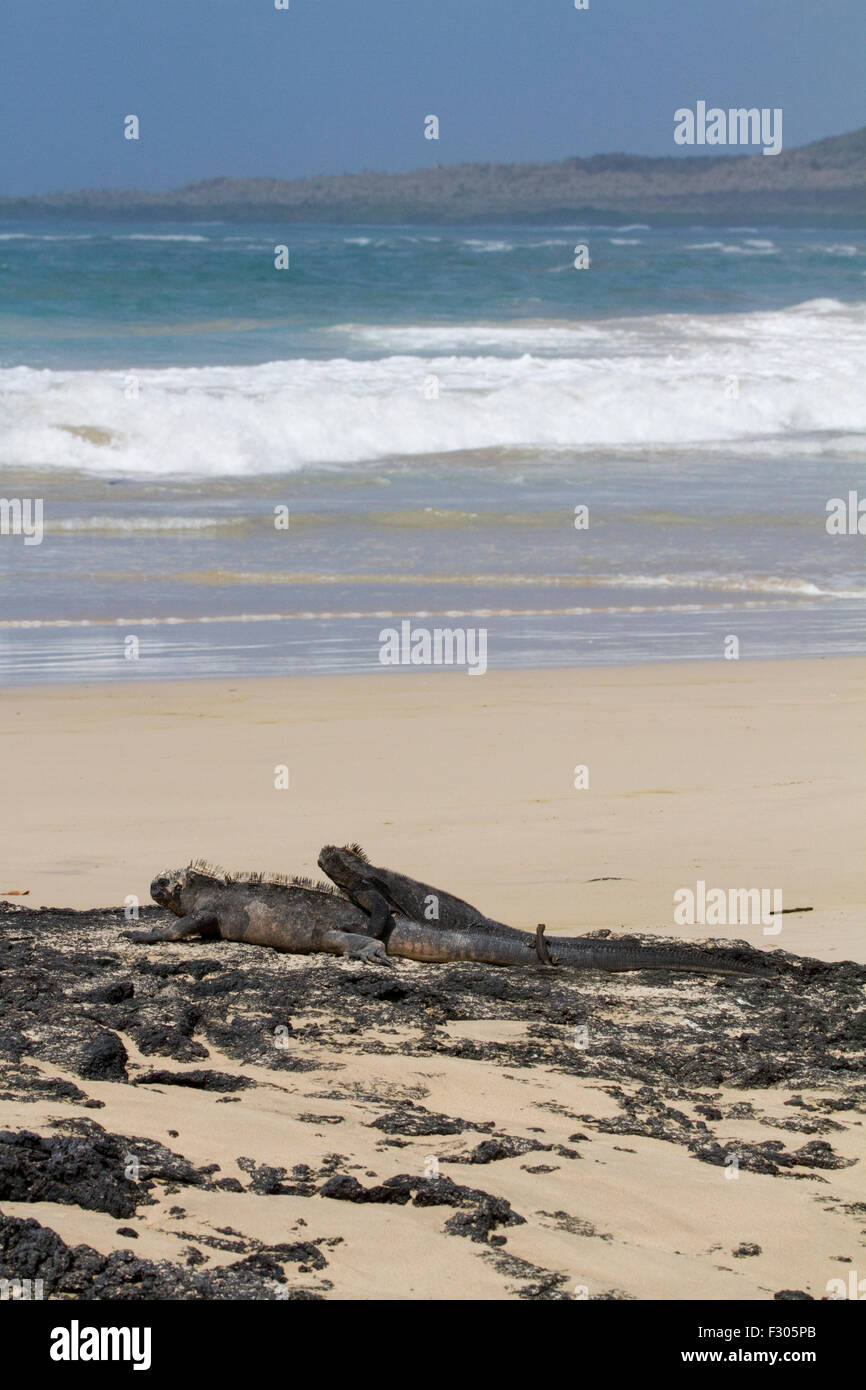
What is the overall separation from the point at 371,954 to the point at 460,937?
372mm

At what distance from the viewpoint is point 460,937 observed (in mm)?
6129

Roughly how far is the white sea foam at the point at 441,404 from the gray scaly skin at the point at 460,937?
57.2 ft

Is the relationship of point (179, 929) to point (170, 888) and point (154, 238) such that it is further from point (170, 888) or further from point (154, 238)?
point (154, 238)

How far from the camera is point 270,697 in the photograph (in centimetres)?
1073

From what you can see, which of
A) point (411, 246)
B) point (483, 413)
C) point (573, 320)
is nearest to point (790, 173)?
point (411, 246)

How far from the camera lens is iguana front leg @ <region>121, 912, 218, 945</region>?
6.10 meters

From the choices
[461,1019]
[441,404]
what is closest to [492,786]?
[461,1019]

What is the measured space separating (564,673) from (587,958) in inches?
224

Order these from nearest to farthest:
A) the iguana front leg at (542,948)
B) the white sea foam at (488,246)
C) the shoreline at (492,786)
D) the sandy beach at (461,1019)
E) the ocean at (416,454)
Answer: the sandy beach at (461,1019), the iguana front leg at (542,948), the shoreline at (492,786), the ocean at (416,454), the white sea foam at (488,246)

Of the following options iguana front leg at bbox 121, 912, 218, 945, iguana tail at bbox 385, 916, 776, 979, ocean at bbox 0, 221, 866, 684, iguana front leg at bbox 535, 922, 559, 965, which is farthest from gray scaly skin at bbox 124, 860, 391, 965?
ocean at bbox 0, 221, 866, 684

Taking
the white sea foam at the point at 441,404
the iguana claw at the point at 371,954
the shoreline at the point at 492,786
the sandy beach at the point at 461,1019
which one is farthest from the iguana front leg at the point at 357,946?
the white sea foam at the point at 441,404

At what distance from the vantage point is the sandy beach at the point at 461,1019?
3.67m

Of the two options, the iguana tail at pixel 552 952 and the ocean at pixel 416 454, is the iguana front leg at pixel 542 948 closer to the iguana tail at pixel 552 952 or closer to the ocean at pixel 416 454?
the iguana tail at pixel 552 952
